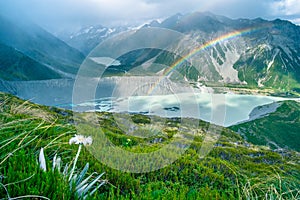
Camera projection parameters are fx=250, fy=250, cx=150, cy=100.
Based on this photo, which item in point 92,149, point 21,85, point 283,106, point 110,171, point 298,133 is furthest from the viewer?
point 21,85

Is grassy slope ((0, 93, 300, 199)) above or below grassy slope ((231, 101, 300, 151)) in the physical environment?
above

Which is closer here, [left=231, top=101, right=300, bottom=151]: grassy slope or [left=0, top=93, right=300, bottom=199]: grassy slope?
[left=0, top=93, right=300, bottom=199]: grassy slope

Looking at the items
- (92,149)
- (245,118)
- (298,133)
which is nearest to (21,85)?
(245,118)

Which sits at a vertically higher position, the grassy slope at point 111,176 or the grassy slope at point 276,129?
the grassy slope at point 111,176

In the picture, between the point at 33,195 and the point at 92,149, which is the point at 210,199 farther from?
the point at 92,149

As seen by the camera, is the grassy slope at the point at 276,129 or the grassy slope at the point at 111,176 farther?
the grassy slope at the point at 276,129

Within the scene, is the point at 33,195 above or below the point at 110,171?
above

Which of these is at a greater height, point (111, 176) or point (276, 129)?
point (111, 176)

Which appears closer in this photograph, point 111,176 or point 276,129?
point 111,176
